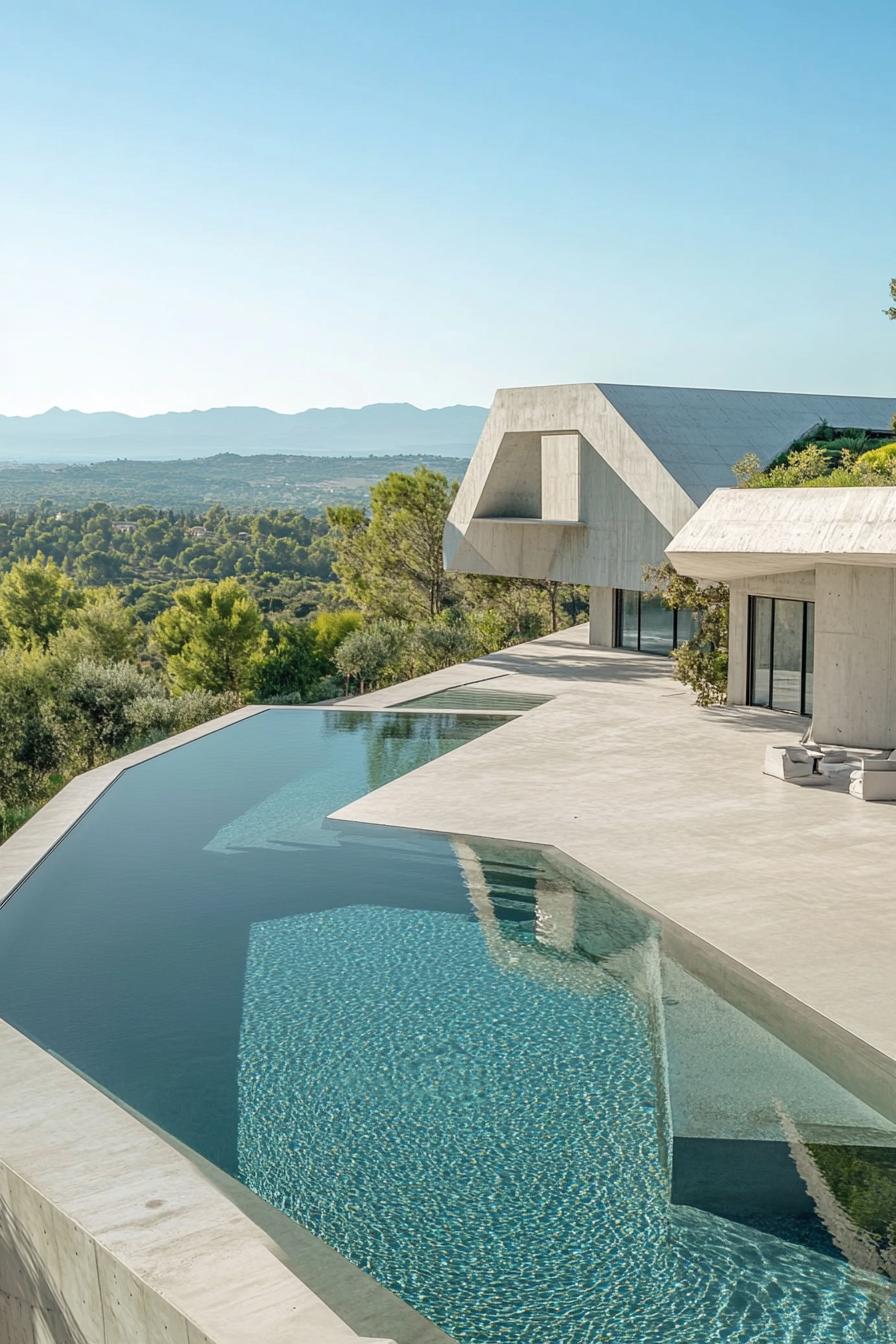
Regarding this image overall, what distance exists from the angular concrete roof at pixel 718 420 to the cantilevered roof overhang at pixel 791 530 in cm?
714

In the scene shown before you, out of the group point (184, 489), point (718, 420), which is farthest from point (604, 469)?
point (184, 489)

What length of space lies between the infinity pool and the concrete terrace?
42 cm

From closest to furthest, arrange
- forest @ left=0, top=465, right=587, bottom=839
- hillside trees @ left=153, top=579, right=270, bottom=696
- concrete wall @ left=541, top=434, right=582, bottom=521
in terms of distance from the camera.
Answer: forest @ left=0, top=465, right=587, bottom=839
concrete wall @ left=541, top=434, right=582, bottom=521
hillside trees @ left=153, top=579, right=270, bottom=696

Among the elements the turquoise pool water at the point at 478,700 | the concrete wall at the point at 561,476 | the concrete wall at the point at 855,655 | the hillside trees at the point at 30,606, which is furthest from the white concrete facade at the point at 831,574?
the hillside trees at the point at 30,606

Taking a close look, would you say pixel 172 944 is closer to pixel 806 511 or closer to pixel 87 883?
pixel 87 883

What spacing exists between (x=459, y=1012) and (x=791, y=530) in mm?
9583

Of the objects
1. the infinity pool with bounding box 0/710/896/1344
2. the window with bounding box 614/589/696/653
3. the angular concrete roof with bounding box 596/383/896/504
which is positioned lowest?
the infinity pool with bounding box 0/710/896/1344

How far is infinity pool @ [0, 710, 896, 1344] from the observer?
5832 mm

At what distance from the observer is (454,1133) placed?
7133mm

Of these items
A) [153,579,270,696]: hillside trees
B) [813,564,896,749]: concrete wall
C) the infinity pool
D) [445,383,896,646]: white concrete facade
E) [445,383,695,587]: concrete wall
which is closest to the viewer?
the infinity pool

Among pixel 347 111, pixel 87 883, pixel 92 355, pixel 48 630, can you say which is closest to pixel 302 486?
pixel 92 355

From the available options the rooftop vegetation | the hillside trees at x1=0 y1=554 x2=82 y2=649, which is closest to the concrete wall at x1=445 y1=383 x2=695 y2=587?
the rooftop vegetation

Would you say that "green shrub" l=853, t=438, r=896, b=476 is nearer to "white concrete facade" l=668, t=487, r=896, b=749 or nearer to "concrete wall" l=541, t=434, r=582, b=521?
"white concrete facade" l=668, t=487, r=896, b=749

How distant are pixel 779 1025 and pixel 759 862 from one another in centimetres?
386
